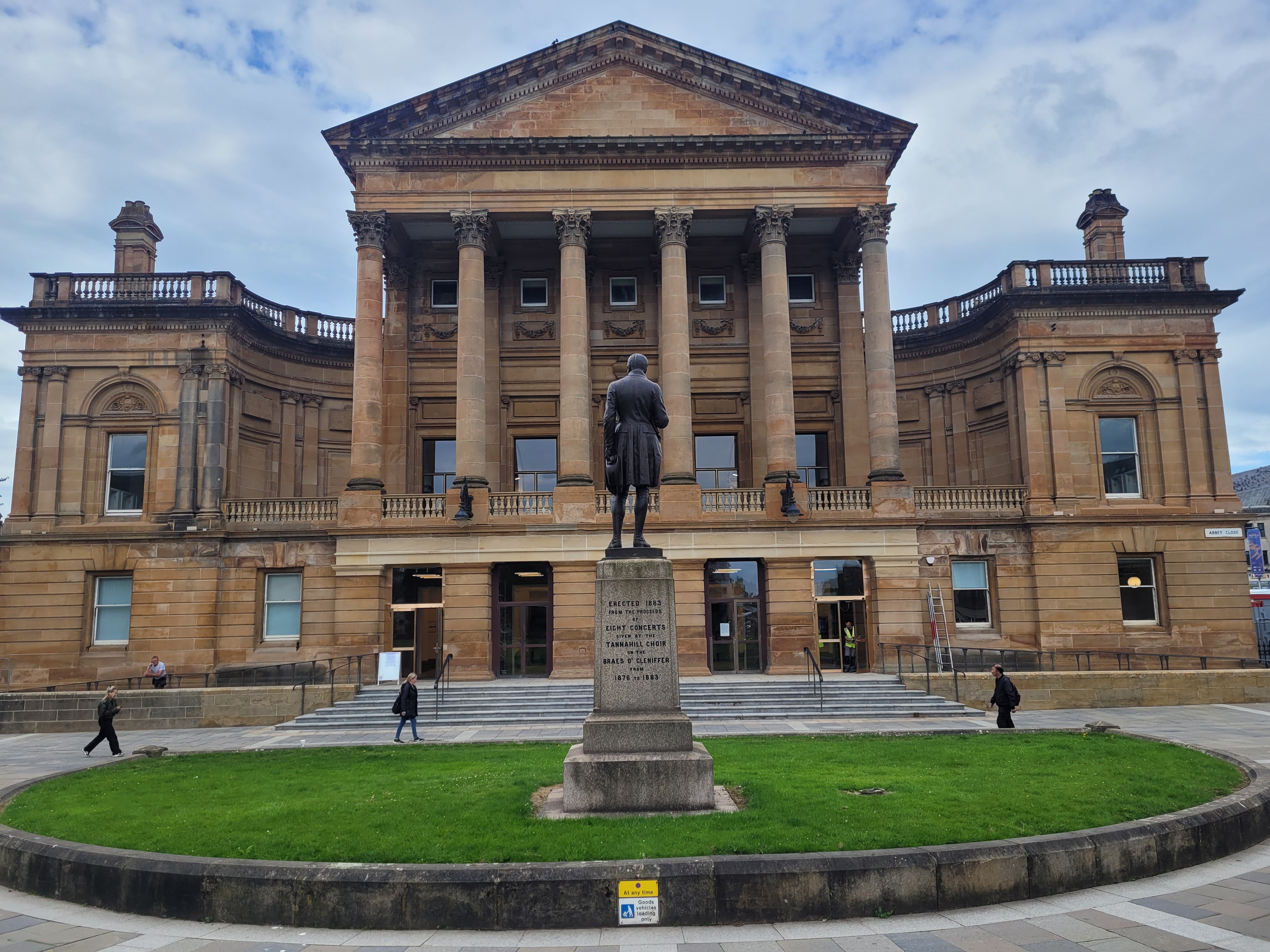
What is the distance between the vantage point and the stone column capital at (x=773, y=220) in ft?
99.2

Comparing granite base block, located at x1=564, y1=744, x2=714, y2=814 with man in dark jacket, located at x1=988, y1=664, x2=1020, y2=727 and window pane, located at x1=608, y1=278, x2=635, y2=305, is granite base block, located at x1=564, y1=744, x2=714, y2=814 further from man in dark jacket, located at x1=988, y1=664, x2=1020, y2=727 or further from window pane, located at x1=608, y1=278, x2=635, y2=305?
window pane, located at x1=608, y1=278, x2=635, y2=305

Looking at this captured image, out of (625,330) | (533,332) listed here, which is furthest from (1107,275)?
(533,332)

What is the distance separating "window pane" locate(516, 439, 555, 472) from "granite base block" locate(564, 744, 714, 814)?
2378cm

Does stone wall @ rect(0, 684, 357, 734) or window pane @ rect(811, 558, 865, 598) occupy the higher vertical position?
window pane @ rect(811, 558, 865, 598)

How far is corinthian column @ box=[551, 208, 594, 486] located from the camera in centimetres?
2878

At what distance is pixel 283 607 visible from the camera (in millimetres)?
30344

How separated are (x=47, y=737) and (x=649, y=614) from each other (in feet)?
62.4

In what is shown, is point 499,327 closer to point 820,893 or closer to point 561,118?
point 561,118

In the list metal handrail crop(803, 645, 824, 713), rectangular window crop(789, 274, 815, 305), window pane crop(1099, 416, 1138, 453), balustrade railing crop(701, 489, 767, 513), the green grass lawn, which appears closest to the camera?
the green grass lawn

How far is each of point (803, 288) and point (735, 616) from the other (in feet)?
44.7

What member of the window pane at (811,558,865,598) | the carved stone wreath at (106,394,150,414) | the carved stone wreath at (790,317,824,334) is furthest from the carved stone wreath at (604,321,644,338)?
the carved stone wreath at (106,394,150,414)

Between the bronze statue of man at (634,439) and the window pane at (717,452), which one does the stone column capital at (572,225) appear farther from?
the bronze statue of man at (634,439)

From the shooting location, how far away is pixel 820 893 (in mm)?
7953

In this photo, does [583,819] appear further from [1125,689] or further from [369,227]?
[369,227]
